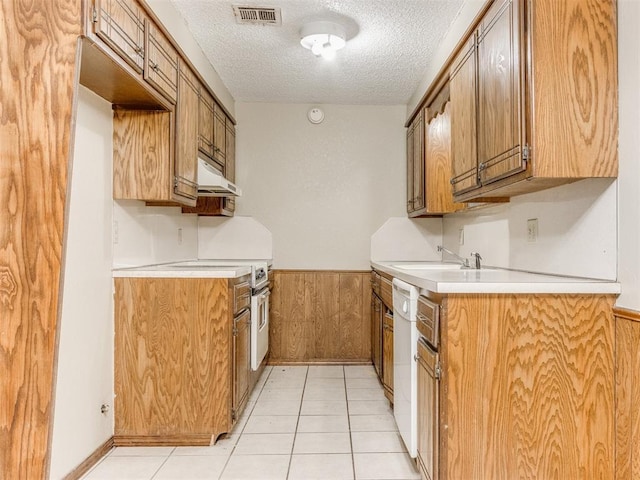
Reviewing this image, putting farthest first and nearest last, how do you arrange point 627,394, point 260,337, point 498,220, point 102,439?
point 260,337 → point 498,220 → point 102,439 → point 627,394

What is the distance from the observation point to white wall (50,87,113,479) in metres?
1.92

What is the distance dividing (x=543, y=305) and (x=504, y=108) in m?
0.81

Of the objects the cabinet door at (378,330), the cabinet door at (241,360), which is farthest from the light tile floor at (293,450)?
the cabinet door at (378,330)

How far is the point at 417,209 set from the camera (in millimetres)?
3594

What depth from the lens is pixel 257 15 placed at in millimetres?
2531

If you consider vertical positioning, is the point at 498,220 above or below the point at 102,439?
above

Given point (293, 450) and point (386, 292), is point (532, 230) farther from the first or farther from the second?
point (293, 450)

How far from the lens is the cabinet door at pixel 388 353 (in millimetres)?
2711

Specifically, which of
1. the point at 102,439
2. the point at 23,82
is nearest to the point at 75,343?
the point at 102,439

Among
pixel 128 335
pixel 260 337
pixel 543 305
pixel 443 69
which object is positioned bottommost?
pixel 260 337

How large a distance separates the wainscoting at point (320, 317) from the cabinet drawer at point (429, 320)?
215 centimetres

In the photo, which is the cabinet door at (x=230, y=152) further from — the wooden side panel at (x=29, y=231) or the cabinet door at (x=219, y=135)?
the wooden side panel at (x=29, y=231)

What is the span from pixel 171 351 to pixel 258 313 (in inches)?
33.5

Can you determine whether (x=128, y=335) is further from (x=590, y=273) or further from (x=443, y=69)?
(x=443, y=69)
